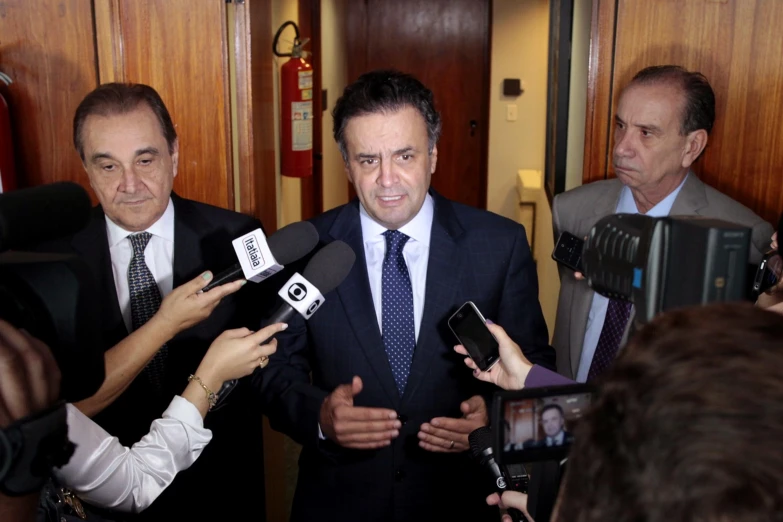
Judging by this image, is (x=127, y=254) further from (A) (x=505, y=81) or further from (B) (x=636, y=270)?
(A) (x=505, y=81)

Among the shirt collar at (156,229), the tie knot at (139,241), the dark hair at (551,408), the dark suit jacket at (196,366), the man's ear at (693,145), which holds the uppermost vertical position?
the man's ear at (693,145)

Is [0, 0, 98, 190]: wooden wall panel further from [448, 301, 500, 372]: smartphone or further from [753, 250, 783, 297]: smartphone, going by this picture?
[753, 250, 783, 297]: smartphone

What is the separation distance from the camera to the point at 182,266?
6.82 feet

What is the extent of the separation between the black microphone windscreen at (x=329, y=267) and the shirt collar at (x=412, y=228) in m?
0.25

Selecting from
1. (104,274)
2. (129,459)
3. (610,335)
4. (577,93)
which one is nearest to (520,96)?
(577,93)

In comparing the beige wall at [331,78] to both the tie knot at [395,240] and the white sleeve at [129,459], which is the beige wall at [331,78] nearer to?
the tie knot at [395,240]

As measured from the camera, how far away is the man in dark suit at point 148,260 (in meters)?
2.01

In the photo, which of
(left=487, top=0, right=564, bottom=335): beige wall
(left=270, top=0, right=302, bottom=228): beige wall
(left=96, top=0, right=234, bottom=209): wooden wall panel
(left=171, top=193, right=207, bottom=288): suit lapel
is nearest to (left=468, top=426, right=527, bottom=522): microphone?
(left=171, top=193, right=207, bottom=288): suit lapel

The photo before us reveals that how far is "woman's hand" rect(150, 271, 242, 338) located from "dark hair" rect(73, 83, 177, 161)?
565 mm

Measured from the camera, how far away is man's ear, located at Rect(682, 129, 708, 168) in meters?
2.36

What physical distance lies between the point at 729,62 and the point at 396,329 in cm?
140

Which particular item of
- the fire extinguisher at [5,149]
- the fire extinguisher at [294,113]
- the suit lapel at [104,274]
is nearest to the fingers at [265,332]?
the suit lapel at [104,274]

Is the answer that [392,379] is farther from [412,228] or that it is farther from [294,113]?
[294,113]

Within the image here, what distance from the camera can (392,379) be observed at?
1.94 metres
